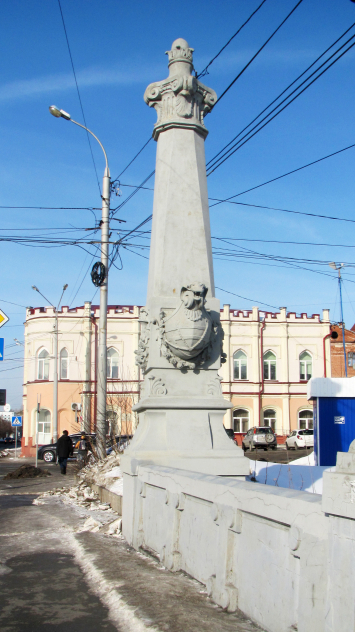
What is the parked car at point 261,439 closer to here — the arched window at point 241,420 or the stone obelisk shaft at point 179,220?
the arched window at point 241,420

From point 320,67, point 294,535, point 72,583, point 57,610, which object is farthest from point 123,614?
point 320,67

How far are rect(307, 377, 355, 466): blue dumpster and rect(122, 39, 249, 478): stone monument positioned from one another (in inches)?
456

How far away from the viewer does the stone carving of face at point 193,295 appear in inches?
312

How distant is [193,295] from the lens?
7.95 m

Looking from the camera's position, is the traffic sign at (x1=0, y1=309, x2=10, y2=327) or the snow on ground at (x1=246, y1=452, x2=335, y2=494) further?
the traffic sign at (x1=0, y1=309, x2=10, y2=327)

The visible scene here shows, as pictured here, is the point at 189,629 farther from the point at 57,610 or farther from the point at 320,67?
the point at 320,67

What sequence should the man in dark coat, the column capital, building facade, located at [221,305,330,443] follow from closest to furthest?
the column capital → the man in dark coat → building facade, located at [221,305,330,443]

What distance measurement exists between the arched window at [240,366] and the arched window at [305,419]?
5187 mm

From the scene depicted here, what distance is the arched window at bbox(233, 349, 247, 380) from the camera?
4766 centimetres

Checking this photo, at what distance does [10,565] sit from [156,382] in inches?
111

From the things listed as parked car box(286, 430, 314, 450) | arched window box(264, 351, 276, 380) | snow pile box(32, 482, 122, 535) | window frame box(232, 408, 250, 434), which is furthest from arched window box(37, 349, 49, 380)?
snow pile box(32, 482, 122, 535)

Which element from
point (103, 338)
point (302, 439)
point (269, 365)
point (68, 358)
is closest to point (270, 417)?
point (269, 365)

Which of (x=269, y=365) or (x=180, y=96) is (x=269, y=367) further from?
(x=180, y=96)

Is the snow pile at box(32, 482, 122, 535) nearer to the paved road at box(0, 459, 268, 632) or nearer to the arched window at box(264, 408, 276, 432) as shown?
the paved road at box(0, 459, 268, 632)
